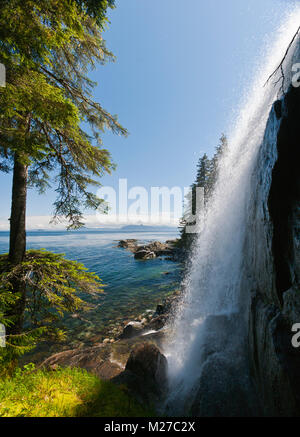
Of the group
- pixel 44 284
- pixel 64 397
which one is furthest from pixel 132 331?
pixel 44 284

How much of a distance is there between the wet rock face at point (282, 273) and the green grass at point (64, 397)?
307cm

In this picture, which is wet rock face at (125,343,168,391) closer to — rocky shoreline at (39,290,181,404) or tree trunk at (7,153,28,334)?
rocky shoreline at (39,290,181,404)

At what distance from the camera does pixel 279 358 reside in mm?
3062

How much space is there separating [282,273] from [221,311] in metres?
5.21

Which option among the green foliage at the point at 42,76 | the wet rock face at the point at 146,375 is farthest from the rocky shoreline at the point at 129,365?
the green foliage at the point at 42,76

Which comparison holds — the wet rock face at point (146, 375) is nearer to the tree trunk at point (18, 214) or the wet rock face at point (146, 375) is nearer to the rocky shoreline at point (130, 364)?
the rocky shoreline at point (130, 364)

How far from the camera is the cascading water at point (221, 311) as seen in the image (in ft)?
14.1

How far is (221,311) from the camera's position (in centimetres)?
745

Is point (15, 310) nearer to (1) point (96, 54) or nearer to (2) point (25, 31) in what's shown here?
(2) point (25, 31)

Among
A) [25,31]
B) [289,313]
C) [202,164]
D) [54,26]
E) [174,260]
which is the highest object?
[202,164]

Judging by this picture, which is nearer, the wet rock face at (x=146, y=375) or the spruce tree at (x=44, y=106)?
the spruce tree at (x=44, y=106)

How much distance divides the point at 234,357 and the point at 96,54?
10966mm

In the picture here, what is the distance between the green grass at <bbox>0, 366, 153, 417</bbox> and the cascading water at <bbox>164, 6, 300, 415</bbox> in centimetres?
147

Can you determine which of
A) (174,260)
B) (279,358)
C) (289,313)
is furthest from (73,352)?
(174,260)
